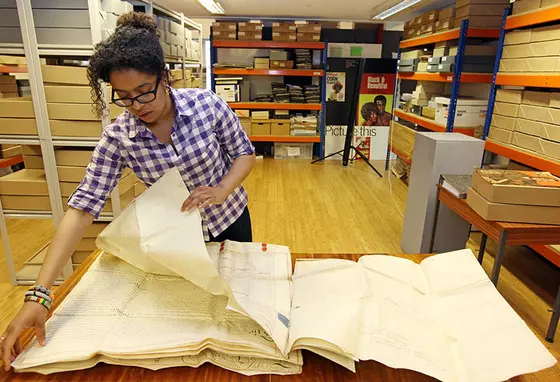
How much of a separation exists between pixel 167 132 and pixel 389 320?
85 centimetres

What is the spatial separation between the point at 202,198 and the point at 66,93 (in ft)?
6.08

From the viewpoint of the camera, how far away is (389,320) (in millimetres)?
837

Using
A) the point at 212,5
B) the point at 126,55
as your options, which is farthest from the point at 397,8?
the point at 126,55

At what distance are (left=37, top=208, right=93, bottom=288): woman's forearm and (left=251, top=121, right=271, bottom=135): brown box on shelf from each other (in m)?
5.22

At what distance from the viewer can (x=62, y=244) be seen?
0.97 meters

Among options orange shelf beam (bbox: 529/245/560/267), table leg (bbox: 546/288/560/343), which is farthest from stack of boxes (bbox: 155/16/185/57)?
table leg (bbox: 546/288/560/343)

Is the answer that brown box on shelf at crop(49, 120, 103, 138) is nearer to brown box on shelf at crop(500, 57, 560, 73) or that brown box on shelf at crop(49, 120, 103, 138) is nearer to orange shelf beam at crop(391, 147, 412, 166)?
brown box on shelf at crop(500, 57, 560, 73)

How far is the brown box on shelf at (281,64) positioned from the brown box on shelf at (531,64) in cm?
354

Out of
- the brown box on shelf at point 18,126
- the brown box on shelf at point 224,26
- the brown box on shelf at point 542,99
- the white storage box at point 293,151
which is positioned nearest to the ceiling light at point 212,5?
the brown box on shelf at point 224,26

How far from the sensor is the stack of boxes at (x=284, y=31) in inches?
232

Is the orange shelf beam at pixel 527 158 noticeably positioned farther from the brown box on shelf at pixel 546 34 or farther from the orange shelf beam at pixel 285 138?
the orange shelf beam at pixel 285 138

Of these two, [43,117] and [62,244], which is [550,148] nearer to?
[62,244]

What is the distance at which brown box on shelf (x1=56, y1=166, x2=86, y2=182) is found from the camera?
2.46 metres

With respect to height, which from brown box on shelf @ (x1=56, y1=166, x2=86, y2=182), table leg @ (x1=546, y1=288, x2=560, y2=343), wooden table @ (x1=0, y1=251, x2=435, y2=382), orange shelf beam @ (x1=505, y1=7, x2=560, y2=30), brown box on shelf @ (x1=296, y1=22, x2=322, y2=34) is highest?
brown box on shelf @ (x1=296, y1=22, x2=322, y2=34)
